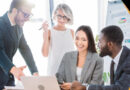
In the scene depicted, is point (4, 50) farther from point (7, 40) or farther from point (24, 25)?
point (24, 25)

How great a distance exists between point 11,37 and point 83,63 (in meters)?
0.78

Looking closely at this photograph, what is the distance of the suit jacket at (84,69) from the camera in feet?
6.47

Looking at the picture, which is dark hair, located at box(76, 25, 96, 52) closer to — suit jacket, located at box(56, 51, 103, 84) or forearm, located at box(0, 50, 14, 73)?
suit jacket, located at box(56, 51, 103, 84)

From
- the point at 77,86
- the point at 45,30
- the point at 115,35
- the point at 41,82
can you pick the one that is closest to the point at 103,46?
the point at 115,35

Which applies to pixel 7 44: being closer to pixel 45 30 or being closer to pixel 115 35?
pixel 45 30

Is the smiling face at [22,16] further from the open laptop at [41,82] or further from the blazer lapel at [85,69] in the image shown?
the blazer lapel at [85,69]

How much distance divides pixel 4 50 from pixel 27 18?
0.42 meters

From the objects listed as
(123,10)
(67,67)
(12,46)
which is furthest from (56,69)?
(123,10)

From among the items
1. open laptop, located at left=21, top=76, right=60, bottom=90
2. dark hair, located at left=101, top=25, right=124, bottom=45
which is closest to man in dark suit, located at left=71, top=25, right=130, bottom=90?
dark hair, located at left=101, top=25, right=124, bottom=45

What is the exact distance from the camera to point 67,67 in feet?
6.76

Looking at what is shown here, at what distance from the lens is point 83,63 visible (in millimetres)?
2057

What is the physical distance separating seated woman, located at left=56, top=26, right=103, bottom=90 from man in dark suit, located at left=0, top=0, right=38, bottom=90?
1.50 feet

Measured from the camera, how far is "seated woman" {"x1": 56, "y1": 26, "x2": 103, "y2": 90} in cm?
198

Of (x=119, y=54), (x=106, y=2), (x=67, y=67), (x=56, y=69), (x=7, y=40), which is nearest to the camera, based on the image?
(x=119, y=54)
